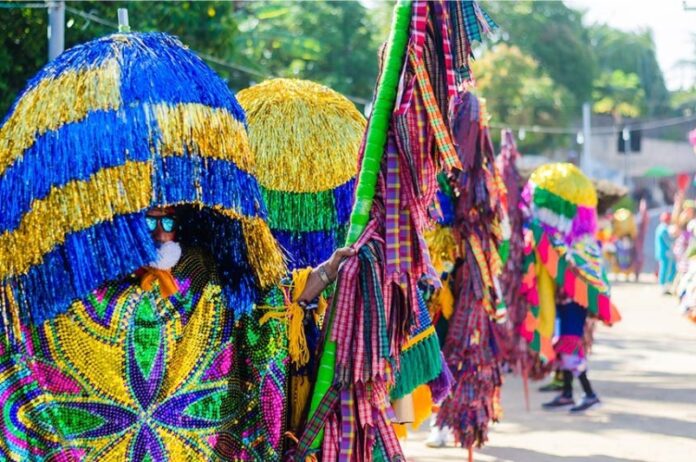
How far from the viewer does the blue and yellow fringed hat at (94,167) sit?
11.2ft

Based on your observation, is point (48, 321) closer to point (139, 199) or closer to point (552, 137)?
point (139, 199)

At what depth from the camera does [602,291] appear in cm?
932

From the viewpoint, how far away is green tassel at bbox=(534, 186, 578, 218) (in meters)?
9.33

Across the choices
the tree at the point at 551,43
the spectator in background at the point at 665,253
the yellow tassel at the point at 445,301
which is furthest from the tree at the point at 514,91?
the yellow tassel at the point at 445,301

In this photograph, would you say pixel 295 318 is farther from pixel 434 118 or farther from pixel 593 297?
pixel 593 297

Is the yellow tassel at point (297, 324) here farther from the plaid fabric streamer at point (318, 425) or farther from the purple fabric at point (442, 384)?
the purple fabric at point (442, 384)

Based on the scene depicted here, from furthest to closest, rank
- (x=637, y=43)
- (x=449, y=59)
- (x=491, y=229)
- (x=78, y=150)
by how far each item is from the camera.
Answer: (x=637, y=43) < (x=491, y=229) < (x=449, y=59) < (x=78, y=150)

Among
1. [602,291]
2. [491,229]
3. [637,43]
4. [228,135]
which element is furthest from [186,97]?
[637,43]

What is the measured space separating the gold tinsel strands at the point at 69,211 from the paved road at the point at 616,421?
4.50 metres

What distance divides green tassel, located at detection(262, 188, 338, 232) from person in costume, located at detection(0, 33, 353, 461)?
758 millimetres

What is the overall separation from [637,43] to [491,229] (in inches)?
2135

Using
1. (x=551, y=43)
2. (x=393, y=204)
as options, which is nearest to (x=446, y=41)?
(x=393, y=204)

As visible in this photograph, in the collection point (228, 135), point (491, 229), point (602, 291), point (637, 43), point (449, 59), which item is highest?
point (637, 43)

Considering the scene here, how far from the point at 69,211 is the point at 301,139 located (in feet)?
4.53
